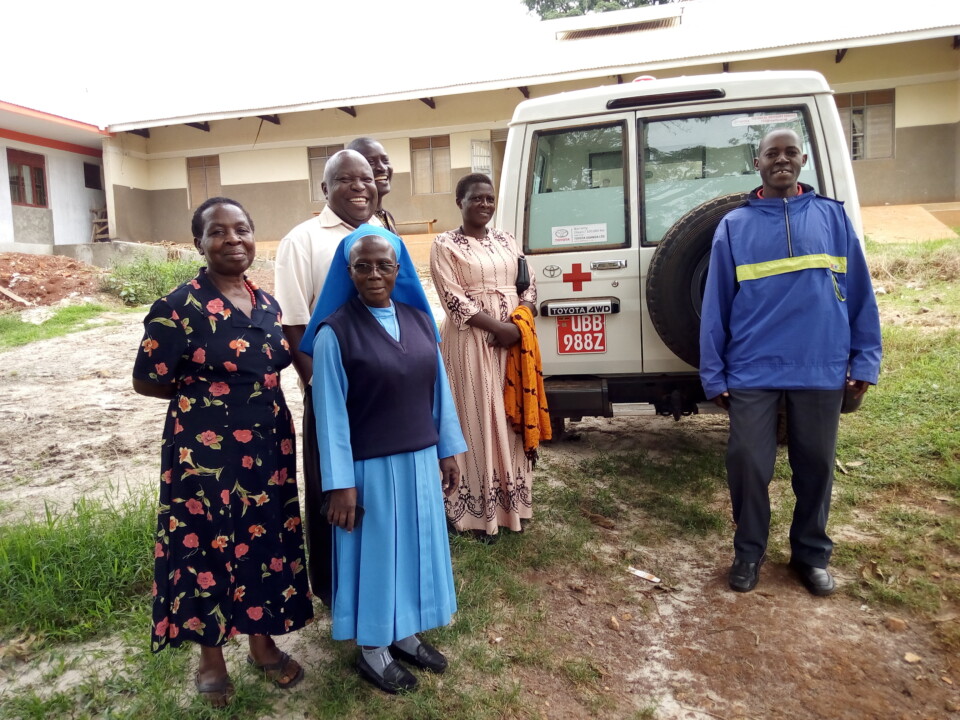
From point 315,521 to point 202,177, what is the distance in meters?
15.7

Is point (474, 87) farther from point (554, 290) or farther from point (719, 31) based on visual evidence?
point (554, 290)


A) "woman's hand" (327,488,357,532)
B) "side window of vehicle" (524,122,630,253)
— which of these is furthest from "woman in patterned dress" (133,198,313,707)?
"side window of vehicle" (524,122,630,253)

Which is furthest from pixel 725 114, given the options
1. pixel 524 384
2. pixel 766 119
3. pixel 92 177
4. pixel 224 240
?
pixel 92 177

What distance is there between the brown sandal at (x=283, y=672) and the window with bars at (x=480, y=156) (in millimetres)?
12373

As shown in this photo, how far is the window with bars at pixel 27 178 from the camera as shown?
50.5 ft

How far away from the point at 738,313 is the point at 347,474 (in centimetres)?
177

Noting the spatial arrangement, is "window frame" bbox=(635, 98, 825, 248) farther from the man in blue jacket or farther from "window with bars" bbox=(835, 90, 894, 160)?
"window with bars" bbox=(835, 90, 894, 160)

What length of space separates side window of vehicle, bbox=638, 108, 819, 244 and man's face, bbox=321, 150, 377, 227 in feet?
5.48

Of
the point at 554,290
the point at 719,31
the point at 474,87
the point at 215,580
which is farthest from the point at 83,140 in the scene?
the point at 215,580

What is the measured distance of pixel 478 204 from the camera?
11.2 ft

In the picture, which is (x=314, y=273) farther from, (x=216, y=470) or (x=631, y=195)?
(x=631, y=195)

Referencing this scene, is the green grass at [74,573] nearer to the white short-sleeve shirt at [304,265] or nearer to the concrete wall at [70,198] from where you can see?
the white short-sleeve shirt at [304,265]

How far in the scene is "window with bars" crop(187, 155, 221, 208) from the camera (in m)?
16.3

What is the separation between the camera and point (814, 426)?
3027 millimetres
